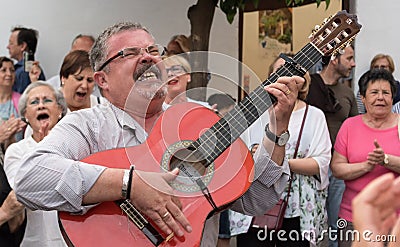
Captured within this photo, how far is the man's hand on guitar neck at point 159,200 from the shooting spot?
2.20 m

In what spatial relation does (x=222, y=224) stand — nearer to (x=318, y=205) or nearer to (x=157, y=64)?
(x=318, y=205)

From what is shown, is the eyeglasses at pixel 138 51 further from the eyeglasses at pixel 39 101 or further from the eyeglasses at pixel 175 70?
the eyeglasses at pixel 39 101

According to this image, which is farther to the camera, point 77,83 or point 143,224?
point 77,83

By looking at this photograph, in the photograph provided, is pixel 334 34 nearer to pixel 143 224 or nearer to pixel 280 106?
pixel 280 106

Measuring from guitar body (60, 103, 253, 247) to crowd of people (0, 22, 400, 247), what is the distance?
21mm

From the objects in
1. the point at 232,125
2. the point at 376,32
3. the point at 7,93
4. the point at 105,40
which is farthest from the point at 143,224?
the point at 376,32

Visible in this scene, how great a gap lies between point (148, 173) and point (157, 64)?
1.31 ft

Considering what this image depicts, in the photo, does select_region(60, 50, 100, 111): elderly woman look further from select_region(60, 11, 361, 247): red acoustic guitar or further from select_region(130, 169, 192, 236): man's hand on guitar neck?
select_region(130, 169, 192, 236): man's hand on guitar neck

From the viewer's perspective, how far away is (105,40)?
255 cm

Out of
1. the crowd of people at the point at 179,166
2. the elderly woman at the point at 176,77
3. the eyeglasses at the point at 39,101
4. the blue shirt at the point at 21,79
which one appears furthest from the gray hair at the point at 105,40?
the blue shirt at the point at 21,79

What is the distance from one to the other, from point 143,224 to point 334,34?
2.87ft

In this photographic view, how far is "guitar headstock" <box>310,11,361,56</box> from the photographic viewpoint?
2.35 meters

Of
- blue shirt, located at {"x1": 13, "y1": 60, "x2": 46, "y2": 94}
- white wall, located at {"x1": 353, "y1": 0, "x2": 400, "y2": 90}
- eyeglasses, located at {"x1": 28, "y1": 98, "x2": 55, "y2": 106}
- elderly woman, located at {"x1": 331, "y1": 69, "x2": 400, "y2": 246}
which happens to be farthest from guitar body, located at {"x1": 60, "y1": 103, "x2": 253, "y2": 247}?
blue shirt, located at {"x1": 13, "y1": 60, "x2": 46, "y2": 94}

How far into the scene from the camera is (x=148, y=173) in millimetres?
2238
